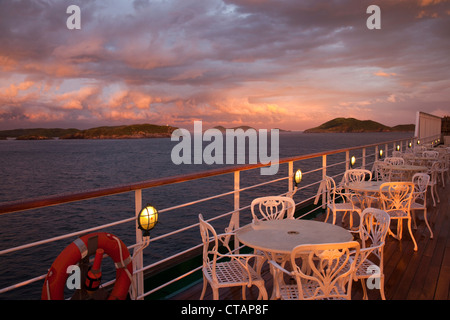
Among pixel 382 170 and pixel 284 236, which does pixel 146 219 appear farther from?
pixel 382 170

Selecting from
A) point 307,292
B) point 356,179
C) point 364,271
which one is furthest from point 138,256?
point 356,179

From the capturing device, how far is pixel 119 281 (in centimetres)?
164

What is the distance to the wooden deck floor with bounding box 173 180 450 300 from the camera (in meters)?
2.28

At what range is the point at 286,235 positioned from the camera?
201cm

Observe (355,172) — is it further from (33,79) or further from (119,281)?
(33,79)

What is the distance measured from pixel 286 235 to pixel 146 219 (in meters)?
0.89

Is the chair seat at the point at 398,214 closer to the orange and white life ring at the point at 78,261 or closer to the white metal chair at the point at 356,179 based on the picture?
the white metal chair at the point at 356,179

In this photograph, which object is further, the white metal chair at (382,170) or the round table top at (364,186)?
the white metal chair at (382,170)

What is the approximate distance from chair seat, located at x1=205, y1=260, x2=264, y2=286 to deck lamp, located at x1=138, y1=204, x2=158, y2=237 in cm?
47

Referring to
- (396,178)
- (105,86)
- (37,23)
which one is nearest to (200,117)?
(105,86)

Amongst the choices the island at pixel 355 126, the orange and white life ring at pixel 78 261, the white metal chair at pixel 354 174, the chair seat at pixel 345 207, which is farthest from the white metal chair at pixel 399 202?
the island at pixel 355 126

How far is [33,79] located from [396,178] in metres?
37.6

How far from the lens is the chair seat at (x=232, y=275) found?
6.15 feet

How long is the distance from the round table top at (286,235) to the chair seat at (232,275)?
222 millimetres
